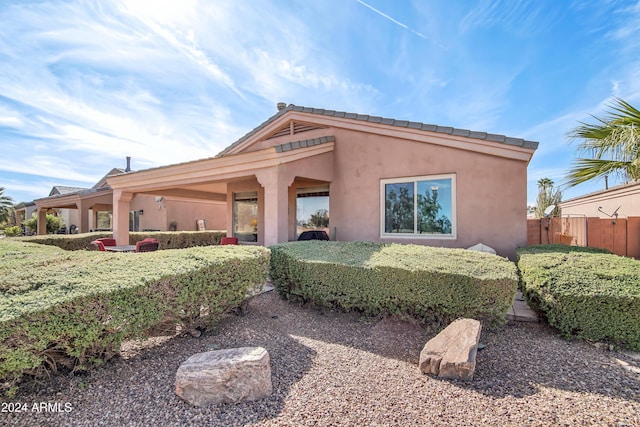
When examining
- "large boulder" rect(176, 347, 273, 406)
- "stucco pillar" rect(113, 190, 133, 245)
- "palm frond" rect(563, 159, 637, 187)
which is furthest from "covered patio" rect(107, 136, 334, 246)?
"palm frond" rect(563, 159, 637, 187)

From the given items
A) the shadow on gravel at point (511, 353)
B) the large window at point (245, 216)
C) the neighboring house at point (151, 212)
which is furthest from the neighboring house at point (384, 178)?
the neighboring house at point (151, 212)

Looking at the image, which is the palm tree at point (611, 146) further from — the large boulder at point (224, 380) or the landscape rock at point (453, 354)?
the large boulder at point (224, 380)

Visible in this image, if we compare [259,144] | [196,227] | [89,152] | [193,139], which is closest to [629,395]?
[259,144]

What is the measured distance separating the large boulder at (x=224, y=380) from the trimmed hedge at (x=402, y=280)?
213cm

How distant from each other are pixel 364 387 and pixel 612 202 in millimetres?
14604

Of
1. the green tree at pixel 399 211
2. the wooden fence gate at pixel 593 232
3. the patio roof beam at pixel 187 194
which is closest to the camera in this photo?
the wooden fence gate at pixel 593 232

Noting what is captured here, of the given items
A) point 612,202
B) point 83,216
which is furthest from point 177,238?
point 612,202

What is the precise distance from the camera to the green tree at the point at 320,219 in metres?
9.84

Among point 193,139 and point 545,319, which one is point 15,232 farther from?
point 545,319

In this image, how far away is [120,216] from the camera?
1271cm

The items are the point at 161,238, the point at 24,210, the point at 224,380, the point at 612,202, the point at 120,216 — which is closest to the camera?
the point at 224,380

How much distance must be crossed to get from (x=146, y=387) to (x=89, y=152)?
27367mm

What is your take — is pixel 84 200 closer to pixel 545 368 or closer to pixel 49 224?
pixel 49 224

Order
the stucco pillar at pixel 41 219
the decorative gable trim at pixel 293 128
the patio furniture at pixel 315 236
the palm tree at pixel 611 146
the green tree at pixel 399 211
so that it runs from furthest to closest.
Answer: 1. the stucco pillar at pixel 41 219
2. the decorative gable trim at pixel 293 128
3. the patio furniture at pixel 315 236
4. the green tree at pixel 399 211
5. the palm tree at pixel 611 146
